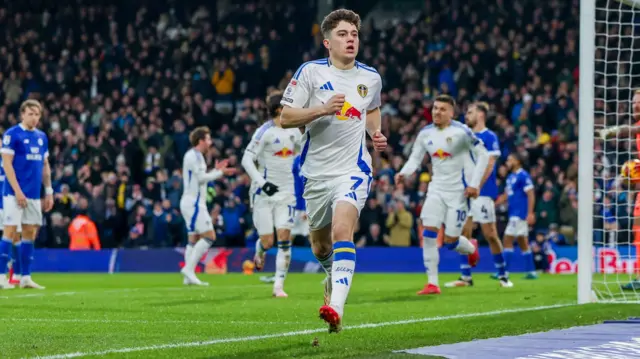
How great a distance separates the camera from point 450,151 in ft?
46.5

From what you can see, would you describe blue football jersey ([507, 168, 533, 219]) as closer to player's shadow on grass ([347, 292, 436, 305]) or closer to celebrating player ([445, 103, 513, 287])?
celebrating player ([445, 103, 513, 287])

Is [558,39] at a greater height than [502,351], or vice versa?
[558,39]

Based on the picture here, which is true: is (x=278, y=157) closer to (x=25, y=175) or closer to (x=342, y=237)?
(x=25, y=175)

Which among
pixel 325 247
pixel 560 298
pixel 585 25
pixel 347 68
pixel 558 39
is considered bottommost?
pixel 560 298

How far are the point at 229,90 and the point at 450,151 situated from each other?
16.7 metres

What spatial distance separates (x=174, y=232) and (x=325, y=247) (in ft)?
55.3

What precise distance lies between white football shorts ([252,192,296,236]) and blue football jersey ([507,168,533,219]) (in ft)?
23.1

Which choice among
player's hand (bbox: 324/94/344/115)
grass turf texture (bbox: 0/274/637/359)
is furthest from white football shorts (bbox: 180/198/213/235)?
player's hand (bbox: 324/94/344/115)

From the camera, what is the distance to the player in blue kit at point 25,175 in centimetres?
1485

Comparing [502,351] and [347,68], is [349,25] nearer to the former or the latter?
[347,68]

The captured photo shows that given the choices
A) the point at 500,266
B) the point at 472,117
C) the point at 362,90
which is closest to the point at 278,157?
the point at 472,117

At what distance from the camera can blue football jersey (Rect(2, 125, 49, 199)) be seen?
1503 cm

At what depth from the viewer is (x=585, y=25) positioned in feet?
37.3

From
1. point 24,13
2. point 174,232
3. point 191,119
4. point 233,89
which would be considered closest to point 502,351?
point 174,232
